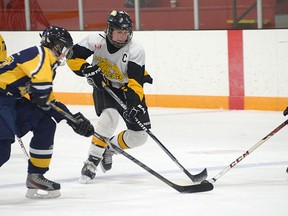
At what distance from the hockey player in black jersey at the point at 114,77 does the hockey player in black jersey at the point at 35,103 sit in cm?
50

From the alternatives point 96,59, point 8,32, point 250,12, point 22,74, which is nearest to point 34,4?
point 8,32

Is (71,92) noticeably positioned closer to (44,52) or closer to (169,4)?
(169,4)

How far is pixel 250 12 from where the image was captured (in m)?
8.45

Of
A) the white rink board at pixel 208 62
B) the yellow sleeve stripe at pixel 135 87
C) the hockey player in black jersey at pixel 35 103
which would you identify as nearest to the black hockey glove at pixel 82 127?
the hockey player in black jersey at pixel 35 103

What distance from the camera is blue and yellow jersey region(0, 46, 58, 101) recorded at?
4.45 meters

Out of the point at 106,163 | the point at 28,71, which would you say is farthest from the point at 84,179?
the point at 28,71

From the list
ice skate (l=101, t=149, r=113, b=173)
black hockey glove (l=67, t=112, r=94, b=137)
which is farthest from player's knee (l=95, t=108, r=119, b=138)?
black hockey glove (l=67, t=112, r=94, b=137)

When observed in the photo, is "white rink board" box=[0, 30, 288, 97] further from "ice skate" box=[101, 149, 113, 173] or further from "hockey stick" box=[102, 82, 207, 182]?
"hockey stick" box=[102, 82, 207, 182]

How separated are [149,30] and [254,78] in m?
1.25

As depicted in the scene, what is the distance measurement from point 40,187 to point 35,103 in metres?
0.46

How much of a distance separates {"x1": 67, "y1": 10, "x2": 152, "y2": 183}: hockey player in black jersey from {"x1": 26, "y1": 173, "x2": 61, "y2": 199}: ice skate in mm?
427

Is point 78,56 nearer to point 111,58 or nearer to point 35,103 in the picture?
point 111,58

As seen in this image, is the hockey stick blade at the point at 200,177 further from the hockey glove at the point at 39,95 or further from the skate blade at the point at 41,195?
the hockey glove at the point at 39,95

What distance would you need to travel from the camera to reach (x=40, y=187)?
479cm
